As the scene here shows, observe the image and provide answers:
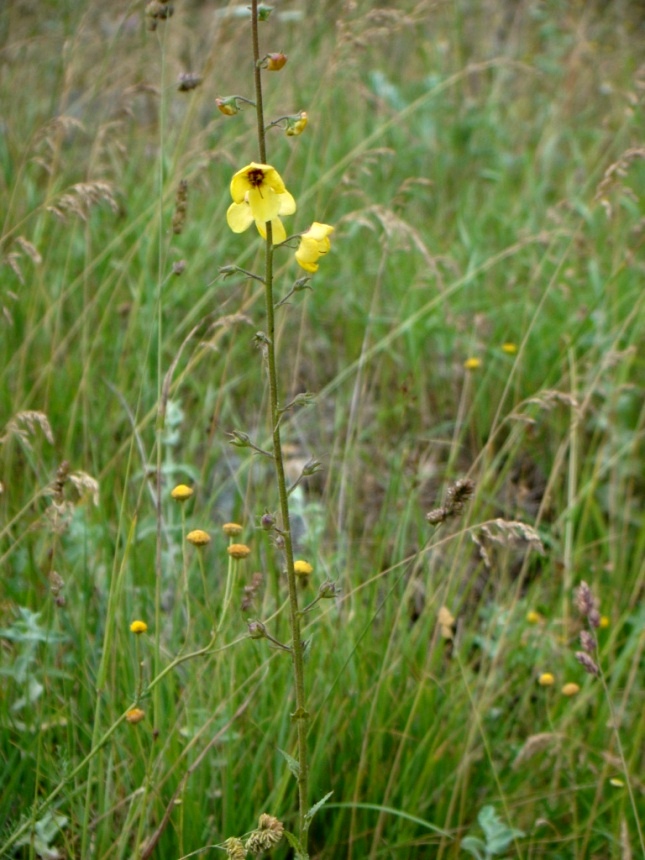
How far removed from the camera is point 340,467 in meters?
2.69

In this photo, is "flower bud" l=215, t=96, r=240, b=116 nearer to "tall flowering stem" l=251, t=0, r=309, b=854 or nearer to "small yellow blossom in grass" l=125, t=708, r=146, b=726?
"tall flowering stem" l=251, t=0, r=309, b=854

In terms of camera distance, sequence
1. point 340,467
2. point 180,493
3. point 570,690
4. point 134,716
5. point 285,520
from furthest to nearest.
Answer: point 340,467 < point 570,690 < point 180,493 < point 134,716 < point 285,520

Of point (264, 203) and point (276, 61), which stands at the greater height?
point (276, 61)

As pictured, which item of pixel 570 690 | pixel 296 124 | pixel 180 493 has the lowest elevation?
pixel 570 690

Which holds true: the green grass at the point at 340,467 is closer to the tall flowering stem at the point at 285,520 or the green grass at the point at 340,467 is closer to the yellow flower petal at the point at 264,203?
the tall flowering stem at the point at 285,520

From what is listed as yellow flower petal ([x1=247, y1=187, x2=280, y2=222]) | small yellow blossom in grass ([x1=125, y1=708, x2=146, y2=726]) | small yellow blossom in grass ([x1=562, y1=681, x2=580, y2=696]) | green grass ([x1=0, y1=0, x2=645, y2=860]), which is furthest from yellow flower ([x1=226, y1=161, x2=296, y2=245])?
small yellow blossom in grass ([x1=562, y1=681, x2=580, y2=696])

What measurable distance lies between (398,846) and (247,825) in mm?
256

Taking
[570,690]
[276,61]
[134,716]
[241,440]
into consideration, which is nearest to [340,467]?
[570,690]

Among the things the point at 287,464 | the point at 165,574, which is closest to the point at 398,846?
the point at 165,574

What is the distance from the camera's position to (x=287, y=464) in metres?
2.61

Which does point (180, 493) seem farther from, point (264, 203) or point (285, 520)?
point (264, 203)

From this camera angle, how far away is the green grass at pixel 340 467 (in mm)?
1672

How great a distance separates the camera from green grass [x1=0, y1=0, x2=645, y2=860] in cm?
167

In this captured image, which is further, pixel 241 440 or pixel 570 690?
pixel 570 690
